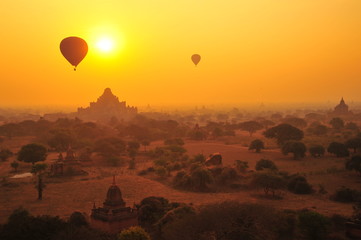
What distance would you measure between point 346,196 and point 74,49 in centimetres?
3721

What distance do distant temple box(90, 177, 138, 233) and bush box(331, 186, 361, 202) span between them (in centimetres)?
1741

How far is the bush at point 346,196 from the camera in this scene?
1103 inches

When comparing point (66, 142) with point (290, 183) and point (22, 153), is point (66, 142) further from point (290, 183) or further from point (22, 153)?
point (290, 183)

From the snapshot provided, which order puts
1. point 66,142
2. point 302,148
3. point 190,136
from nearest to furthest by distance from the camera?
point 302,148 < point 66,142 < point 190,136

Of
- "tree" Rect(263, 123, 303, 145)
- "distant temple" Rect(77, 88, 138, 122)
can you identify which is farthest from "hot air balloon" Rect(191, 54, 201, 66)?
"distant temple" Rect(77, 88, 138, 122)

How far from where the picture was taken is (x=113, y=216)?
19.9 meters

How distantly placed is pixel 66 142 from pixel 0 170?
1679 centimetres

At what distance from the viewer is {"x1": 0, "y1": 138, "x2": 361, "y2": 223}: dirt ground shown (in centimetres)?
2662

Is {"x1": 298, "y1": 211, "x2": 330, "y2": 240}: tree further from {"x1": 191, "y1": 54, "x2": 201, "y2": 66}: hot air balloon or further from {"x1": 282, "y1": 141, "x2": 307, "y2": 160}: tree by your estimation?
{"x1": 191, "y1": 54, "x2": 201, "y2": 66}: hot air balloon

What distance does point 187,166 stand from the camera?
43875 millimetres

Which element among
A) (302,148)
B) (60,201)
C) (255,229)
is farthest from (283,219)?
(302,148)

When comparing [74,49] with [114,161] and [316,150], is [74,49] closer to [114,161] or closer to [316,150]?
[114,161]

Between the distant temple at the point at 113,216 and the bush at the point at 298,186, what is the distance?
16.5 m

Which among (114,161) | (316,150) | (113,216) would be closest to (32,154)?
(114,161)
